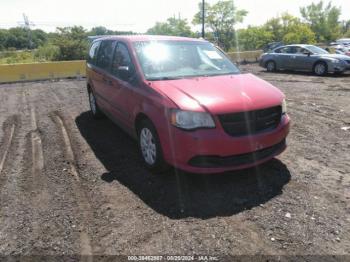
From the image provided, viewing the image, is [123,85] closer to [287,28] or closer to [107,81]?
[107,81]

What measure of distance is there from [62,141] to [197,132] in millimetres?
3311

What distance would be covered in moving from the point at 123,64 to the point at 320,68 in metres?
12.1

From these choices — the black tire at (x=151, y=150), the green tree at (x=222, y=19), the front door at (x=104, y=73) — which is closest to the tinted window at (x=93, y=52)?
the front door at (x=104, y=73)

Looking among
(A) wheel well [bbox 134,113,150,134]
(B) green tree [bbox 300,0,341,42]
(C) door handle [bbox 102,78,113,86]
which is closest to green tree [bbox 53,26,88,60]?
(C) door handle [bbox 102,78,113,86]

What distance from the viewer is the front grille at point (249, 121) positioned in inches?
147

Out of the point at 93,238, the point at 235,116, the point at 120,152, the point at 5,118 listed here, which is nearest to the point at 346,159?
the point at 235,116

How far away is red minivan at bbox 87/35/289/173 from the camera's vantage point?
3721mm

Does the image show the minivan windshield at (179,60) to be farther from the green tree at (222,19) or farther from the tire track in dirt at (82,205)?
the green tree at (222,19)

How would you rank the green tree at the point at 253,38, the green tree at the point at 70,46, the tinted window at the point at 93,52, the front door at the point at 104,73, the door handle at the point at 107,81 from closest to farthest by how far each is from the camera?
the door handle at the point at 107,81, the front door at the point at 104,73, the tinted window at the point at 93,52, the green tree at the point at 70,46, the green tree at the point at 253,38

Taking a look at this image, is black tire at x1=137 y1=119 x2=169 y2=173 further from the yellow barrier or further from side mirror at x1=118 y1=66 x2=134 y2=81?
the yellow barrier

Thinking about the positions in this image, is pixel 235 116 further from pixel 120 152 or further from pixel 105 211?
pixel 120 152

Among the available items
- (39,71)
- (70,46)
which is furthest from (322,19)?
(39,71)

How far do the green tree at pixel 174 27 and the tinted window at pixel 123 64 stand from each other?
51058 millimetres

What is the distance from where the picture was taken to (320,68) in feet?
47.7
